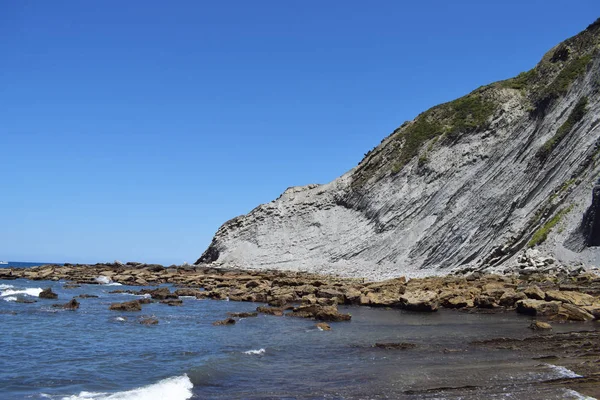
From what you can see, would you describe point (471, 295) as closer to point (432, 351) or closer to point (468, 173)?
point (432, 351)

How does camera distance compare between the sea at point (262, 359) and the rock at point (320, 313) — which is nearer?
the sea at point (262, 359)

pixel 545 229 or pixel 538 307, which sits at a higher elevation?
pixel 545 229

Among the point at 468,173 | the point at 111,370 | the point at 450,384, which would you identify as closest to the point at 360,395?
the point at 450,384

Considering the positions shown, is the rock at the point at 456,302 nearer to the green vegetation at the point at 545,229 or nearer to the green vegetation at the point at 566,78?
the green vegetation at the point at 545,229

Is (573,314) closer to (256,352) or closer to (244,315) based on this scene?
(256,352)

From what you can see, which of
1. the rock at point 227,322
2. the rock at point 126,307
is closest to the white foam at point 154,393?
the rock at point 227,322

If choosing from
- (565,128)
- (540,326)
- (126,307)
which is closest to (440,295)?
(540,326)

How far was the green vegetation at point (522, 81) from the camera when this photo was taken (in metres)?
67.9

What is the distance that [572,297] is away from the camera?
87.1ft

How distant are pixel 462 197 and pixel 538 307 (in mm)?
31281

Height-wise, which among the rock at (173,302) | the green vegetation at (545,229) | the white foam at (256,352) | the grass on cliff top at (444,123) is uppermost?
the grass on cliff top at (444,123)

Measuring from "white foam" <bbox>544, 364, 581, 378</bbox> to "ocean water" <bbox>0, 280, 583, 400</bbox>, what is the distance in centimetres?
5

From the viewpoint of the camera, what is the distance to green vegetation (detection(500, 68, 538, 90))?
67875mm

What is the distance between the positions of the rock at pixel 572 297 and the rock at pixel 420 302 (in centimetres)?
602
